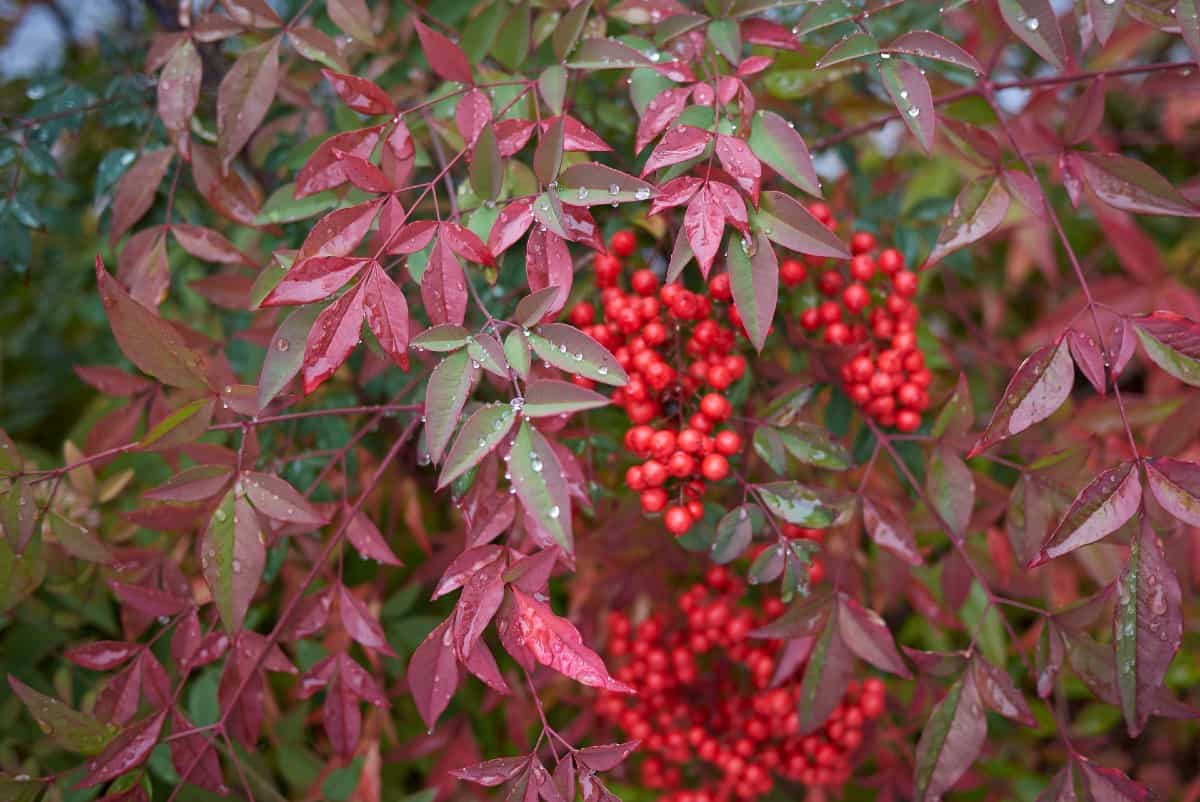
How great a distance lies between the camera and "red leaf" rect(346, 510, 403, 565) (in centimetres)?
95

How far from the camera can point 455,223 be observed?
824 millimetres

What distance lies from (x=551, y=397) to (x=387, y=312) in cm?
18

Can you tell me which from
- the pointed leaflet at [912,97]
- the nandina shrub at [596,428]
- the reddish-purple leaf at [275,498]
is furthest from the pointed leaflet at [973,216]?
the reddish-purple leaf at [275,498]

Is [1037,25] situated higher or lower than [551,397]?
higher

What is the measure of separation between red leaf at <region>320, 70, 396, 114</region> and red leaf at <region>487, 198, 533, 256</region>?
20 cm

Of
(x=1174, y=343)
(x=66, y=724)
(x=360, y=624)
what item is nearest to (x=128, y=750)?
(x=66, y=724)

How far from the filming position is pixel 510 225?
0.82 m

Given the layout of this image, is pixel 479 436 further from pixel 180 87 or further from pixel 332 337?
pixel 180 87

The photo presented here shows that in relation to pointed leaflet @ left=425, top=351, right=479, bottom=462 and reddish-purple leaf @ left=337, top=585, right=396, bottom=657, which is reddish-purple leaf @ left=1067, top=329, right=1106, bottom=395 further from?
reddish-purple leaf @ left=337, top=585, right=396, bottom=657

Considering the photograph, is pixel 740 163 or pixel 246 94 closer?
pixel 740 163

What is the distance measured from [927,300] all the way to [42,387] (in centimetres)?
187

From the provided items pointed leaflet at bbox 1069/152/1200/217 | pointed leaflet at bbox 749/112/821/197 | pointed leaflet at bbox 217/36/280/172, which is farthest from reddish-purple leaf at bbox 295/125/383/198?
pointed leaflet at bbox 1069/152/1200/217

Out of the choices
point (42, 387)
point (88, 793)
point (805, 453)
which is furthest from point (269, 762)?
point (805, 453)

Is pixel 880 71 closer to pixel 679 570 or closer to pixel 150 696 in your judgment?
pixel 679 570
